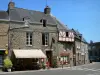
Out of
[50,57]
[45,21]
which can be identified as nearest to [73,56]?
[50,57]

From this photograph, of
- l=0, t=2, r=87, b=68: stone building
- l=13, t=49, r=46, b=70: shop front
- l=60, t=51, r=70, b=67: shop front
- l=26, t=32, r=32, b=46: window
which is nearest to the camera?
l=13, t=49, r=46, b=70: shop front

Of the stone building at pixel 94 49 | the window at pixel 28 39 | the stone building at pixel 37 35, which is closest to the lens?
the stone building at pixel 37 35

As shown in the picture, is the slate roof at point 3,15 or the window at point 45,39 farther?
the window at point 45,39

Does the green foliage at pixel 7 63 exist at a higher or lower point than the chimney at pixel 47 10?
lower

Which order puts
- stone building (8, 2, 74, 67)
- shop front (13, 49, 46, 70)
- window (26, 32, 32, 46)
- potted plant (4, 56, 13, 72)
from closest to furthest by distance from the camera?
potted plant (4, 56, 13, 72) < shop front (13, 49, 46, 70) < stone building (8, 2, 74, 67) < window (26, 32, 32, 46)

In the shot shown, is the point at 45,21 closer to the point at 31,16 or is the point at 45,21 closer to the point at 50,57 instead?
the point at 31,16

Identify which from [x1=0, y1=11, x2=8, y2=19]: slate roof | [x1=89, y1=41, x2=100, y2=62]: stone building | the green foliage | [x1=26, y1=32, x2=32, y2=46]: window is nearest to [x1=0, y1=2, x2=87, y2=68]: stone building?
[x1=26, y1=32, x2=32, y2=46]: window

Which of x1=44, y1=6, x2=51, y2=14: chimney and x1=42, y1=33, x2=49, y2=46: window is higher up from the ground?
x1=44, y1=6, x2=51, y2=14: chimney

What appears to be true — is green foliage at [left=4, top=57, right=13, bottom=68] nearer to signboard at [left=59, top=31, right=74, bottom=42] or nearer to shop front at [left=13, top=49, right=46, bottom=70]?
shop front at [left=13, top=49, right=46, bottom=70]

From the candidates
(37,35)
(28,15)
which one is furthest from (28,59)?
(28,15)

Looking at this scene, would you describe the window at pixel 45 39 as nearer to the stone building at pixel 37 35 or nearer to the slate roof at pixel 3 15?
the stone building at pixel 37 35

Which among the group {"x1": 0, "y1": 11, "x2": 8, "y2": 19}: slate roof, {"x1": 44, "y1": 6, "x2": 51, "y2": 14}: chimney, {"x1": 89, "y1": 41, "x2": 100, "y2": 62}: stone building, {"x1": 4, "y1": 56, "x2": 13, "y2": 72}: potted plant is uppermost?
{"x1": 44, "y1": 6, "x2": 51, "y2": 14}: chimney

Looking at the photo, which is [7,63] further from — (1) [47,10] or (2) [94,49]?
(2) [94,49]

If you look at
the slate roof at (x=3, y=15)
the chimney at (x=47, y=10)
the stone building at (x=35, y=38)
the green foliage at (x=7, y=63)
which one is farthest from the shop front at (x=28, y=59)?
the chimney at (x=47, y=10)
